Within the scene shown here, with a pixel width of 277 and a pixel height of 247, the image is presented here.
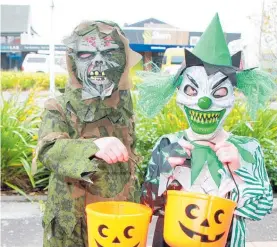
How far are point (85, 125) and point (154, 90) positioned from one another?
32 centimetres

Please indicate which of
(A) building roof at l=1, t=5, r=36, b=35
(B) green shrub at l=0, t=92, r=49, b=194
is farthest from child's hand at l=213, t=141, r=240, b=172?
(A) building roof at l=1, t=5, r=36, b=35

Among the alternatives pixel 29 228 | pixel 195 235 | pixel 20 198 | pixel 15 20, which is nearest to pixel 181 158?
pixel 195 235

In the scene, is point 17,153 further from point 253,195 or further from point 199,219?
point 199,219

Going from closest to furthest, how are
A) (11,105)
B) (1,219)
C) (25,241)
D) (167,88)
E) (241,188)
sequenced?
(241,188) → (167,88) → (25,241) → (1,219) → (11,105)

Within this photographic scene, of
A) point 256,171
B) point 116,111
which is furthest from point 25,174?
point 256,171

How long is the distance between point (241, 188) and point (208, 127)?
0.87 feet

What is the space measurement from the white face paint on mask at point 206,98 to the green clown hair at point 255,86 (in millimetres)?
89

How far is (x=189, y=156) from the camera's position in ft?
6.01

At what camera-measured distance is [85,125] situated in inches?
75.0

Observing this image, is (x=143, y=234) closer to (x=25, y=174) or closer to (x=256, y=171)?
(x=256, y=171)

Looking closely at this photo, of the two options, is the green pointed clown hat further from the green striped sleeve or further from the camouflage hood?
the green striped sleeve

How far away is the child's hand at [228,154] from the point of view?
1741 millimetres

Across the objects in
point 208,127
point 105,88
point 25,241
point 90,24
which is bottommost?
point 25,241

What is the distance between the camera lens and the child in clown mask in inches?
70.3
